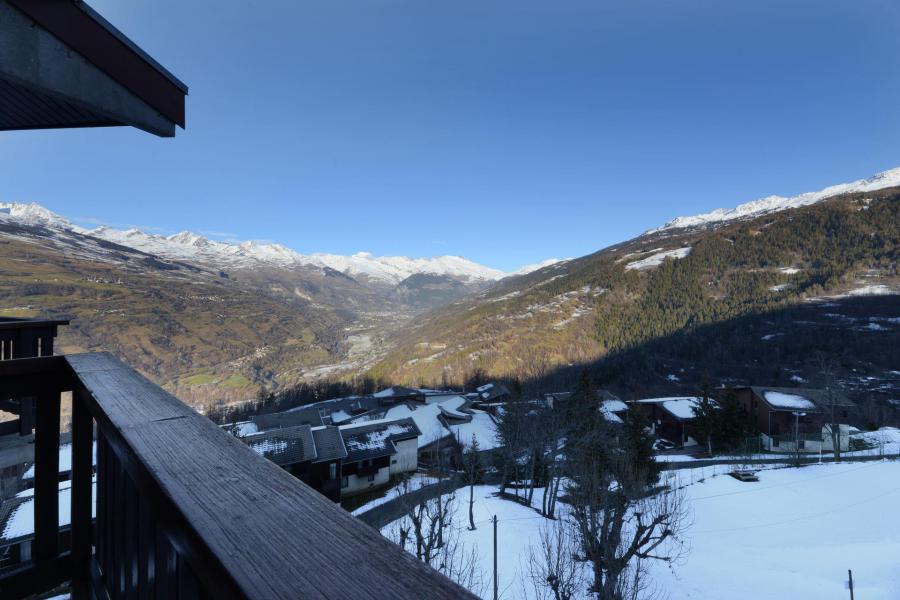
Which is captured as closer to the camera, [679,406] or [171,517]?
[171,517]

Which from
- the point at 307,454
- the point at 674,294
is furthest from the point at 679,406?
the point at 674,294

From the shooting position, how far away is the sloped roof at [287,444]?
2550 centimetres

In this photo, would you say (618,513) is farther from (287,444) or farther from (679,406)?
(679,406)

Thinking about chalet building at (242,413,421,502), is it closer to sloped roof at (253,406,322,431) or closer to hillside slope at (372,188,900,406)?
sloped roof at (253,406,322,431)

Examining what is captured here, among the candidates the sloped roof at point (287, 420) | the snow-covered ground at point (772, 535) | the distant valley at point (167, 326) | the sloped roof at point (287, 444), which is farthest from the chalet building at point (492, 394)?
the distant valley at point (167, 326)

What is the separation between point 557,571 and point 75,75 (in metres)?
13.7

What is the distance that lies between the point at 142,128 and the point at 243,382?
11987 cm

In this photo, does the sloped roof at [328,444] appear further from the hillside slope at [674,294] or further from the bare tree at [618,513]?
the hillside slope at [674,294]

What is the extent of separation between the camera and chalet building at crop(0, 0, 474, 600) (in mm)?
656

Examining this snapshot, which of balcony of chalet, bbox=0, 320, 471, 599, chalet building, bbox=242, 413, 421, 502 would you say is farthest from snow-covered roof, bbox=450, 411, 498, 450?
balcony of chalet, bbox=0, 320, 471, 599

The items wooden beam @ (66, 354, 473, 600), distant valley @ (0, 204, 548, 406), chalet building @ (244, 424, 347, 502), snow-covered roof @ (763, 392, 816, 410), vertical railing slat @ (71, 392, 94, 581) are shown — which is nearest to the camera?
wooden beam @ (66, 354, 473, 600)

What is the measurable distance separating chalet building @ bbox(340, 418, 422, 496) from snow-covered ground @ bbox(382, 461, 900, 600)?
7450 mm

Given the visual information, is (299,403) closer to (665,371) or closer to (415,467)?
(415,467)

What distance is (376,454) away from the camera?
28375 mm
